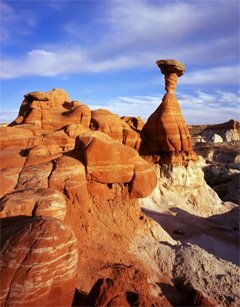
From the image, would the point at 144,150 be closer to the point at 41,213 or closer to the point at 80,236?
the point at 80,236

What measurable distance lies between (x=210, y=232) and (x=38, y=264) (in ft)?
39.1

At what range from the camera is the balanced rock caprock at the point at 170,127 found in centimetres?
2095

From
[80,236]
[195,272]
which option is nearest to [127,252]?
[80,236]

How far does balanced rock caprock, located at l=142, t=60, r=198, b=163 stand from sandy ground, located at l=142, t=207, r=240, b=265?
617cm

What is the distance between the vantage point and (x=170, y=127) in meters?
21.0

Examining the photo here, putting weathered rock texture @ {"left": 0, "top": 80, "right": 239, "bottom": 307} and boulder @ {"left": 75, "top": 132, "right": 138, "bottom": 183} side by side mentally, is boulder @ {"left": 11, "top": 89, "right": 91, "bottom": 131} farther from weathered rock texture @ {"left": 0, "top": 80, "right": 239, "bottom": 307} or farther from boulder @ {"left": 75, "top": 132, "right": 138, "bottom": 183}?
boulder @ {"left": 75, "top": 132, "right": 138, "bottom": 183}

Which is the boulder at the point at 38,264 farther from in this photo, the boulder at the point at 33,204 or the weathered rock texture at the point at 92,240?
the boulder at the point at 33,204

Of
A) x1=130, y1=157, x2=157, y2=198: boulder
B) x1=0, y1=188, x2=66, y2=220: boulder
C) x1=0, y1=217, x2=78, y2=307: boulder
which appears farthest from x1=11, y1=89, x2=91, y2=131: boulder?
x1=0, y1=217, x2=78, y2=307: boulder

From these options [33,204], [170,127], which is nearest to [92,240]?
[33,204]

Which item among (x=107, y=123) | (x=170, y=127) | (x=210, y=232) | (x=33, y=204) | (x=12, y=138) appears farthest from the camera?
(x=170, y=127)

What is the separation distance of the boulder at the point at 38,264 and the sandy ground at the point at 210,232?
8468 millimetres

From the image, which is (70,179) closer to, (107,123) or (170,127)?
(107,123)

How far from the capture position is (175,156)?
20.8m

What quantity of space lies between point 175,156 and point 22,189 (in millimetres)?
16769
